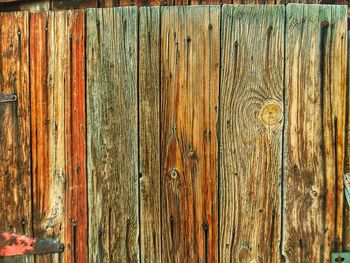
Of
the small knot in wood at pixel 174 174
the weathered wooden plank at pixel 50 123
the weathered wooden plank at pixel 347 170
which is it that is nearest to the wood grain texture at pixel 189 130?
the small knot in wood at pixel 174 174

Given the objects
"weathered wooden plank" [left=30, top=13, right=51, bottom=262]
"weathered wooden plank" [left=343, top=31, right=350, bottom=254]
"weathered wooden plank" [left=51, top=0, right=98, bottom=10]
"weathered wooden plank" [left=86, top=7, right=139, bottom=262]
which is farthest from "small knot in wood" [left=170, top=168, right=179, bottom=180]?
"weathered wooden plank" [left=51, top=0, right=98, bottom=10]

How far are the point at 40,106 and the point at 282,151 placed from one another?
1161 mm

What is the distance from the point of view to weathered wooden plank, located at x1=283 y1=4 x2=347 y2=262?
2.19 meters

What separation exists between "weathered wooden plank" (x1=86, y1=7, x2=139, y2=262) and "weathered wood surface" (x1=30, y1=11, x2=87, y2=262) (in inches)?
2.0

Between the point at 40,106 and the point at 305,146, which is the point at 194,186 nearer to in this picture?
the point at 305,146

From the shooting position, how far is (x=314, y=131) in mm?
2211

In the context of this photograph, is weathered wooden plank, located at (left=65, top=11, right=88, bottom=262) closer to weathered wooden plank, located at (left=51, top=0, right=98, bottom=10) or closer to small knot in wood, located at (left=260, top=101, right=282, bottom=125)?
weathered wooden plank, located at (left=51, top=0, right=98, bottom=10)

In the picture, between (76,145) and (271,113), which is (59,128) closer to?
(76,145)

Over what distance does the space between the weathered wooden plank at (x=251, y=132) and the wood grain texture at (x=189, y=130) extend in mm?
49

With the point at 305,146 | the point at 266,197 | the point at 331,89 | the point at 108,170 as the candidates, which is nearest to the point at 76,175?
the point at 108,170

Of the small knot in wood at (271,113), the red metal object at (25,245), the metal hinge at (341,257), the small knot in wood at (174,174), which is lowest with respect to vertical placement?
the metal hinge at (341,257)

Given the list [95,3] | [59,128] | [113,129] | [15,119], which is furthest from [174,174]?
[95,3]

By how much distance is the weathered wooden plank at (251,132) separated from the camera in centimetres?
218

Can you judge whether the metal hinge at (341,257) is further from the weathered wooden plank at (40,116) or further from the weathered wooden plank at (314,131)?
the weathered wooden plank at (40,116)
